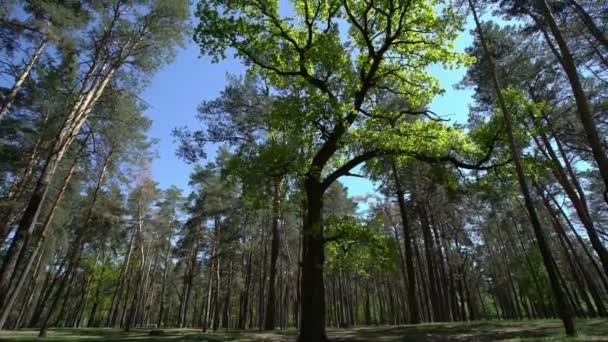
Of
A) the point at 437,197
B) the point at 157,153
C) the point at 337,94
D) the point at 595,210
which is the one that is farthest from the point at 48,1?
the point at 595,210

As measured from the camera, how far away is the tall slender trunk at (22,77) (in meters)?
14.7

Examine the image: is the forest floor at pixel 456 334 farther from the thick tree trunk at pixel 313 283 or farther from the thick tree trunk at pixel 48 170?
the thick tree trunk at pixel 48 170

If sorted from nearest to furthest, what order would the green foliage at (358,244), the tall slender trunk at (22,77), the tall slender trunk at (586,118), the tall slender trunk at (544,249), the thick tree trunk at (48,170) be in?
the tall slender trunk at (586,118)
the tall slender trunk at (544,249)
the thick tree trunk at (48,170)
the green foliage at (358,244)
the tall slender trunk at (22,77)

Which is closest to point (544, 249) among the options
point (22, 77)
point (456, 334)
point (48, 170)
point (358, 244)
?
point (456, 334)

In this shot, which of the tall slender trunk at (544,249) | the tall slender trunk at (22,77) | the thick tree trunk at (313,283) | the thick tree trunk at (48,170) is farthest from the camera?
the tall slender trunk at (22,77)

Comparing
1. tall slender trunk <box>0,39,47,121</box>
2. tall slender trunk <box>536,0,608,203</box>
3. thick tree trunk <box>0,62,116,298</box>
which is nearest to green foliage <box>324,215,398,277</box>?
tall slender trunk <box>536,0,608,203</box>

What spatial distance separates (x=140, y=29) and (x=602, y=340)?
19.8 metres

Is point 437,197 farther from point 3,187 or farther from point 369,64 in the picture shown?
point 3,187

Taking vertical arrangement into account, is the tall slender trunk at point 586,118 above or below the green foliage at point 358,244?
above

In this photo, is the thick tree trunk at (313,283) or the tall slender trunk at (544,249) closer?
the tall slender trunk at (544,249)

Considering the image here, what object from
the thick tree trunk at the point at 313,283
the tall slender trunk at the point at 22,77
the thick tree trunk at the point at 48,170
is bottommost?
the thick tree trunk at the point at 313,283

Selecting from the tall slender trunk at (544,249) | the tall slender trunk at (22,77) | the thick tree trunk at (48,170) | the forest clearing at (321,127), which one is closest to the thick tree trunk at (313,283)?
the forest clearing at (321,127)

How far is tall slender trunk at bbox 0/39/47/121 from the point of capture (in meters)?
14.7

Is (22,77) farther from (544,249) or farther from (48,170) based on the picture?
(544,249)
